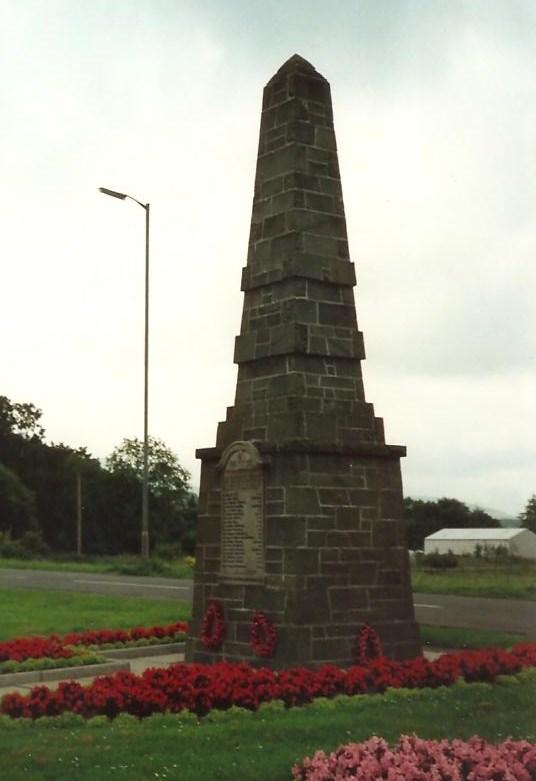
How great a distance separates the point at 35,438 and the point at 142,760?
6822 cm

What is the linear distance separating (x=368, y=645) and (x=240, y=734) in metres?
4.11

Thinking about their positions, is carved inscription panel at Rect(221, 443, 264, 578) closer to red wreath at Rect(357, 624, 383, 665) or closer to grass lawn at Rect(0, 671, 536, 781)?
red wreath at Rect(357, 624, 383, 665)

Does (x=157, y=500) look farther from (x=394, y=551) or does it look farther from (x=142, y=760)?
(x=142, y=760)

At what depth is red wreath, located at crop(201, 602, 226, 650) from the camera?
42.1ft

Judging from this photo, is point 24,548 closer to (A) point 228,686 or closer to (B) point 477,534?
(B) point 477,534

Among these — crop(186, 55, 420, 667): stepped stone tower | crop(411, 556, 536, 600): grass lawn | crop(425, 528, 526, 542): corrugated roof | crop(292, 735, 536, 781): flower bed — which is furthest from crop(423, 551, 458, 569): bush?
crop(292, 735, 536, 781): flower bed

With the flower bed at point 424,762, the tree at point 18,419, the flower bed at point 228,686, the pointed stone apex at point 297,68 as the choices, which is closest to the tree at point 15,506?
the tree at point 18,419

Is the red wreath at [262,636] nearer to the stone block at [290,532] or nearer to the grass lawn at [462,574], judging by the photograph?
the stone block at [290,532]

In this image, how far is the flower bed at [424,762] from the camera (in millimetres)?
5977

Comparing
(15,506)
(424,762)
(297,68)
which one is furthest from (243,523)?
A: (15,506)

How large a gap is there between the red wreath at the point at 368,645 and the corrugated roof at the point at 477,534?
37.6 meters

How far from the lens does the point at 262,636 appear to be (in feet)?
39.7

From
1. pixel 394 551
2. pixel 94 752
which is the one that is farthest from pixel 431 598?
pixel 94 752

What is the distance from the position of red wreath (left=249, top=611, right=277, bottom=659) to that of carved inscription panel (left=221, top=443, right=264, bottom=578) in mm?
528
